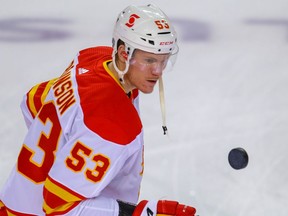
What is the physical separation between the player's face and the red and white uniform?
7 cm

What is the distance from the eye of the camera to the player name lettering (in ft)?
5.96

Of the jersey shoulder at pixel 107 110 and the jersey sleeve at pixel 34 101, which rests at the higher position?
the jersey shoulder at pixel 107 110

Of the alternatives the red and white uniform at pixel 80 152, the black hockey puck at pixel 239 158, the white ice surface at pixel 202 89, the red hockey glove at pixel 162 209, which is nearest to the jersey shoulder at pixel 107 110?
the red and white uniform at pixel 80 152

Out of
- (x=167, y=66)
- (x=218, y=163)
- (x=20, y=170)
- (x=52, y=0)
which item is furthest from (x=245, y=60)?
(x=20, y=170)

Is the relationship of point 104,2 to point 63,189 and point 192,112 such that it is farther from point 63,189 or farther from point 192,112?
point 63,189

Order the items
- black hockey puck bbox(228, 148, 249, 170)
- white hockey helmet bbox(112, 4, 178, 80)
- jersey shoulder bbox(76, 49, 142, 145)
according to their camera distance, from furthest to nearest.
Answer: black hockey puck bbox(228, 148, 249, 170), white hockey helmet bbox(112, 4, 178, 80), jersey shoulder bbox(76, 49, 142, 145)

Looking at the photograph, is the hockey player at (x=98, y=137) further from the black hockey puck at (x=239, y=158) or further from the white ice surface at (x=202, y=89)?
the white ice surface at (x=202, y=89)

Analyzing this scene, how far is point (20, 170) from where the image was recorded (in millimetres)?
1921

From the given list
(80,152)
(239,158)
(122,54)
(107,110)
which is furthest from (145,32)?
(239,158)

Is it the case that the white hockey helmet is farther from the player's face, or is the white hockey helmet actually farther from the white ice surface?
the white ice surface

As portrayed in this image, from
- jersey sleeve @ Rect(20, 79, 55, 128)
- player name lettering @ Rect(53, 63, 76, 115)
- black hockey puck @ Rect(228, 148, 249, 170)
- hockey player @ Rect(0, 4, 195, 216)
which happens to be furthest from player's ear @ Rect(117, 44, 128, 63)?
black hockey puck @ Rect(228, 148, 249, 170)

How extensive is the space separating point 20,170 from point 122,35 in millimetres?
467

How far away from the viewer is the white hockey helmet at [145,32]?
184 centimetres

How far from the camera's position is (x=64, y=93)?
187cm
